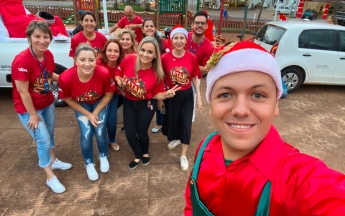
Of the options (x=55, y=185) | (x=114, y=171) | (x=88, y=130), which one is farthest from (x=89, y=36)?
(x=55, y=185)

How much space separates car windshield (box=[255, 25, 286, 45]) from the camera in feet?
18.7

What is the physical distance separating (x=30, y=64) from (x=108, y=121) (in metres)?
1.27

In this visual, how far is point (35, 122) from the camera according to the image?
2.57m

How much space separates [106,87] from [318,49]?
201 inches

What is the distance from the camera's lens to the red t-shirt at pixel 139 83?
2.90 metres

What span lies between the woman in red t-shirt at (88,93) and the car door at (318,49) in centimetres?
471

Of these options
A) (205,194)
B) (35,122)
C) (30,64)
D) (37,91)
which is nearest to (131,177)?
(35,122)

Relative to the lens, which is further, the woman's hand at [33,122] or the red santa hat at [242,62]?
the woman's hand at [33,122]

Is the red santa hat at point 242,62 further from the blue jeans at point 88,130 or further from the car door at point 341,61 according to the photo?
the car door at point 341,61

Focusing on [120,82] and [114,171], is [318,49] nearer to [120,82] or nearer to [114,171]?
[120,82]

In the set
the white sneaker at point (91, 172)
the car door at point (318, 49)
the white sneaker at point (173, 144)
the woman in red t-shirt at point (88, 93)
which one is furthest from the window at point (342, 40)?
the white sneaker at point (91, 172)

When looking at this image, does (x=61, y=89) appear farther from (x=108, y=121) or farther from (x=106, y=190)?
(x=106, y=190)

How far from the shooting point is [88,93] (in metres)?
2.79

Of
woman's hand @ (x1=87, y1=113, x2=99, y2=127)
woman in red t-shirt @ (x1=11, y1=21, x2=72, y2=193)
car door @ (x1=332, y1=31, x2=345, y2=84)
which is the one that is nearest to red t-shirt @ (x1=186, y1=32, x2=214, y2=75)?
woman's hand @ (x1=87, y1=113, x2=99, y2=127)
